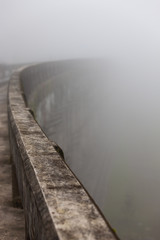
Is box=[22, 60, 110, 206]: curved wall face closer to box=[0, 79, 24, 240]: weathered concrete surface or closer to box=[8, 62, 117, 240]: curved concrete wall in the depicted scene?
box=[0, 79, 24, 240]: weathered concrete surface

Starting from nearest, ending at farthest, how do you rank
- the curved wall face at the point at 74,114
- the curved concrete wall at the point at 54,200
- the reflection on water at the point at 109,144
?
the curved concrete wall at the point at 54,200 < the curved wall face at the point at 74,114 < the reflection on water at the point at 109,144

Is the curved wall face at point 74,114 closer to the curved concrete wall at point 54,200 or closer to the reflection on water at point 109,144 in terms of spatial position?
the reflection on water at point 109,144

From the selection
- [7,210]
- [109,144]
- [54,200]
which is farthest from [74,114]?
[54,200]

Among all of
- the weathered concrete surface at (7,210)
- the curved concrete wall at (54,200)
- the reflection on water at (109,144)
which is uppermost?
the curved concrete wall at (54,200)

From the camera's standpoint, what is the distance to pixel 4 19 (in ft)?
218

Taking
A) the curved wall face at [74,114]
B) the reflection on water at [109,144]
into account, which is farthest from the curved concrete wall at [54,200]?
the reflection on water at [109,144]

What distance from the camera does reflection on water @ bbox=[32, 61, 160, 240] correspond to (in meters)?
17.0

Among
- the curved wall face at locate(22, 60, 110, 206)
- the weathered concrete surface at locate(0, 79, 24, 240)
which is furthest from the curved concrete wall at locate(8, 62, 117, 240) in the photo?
the curved wall face at locate(22, 60, 110, 206)

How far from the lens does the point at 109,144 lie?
94.9ft

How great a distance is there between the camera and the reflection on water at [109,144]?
17.0 m

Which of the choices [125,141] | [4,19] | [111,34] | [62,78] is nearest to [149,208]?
[62,78]

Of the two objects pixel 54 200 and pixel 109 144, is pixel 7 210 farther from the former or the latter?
pixel 109 144

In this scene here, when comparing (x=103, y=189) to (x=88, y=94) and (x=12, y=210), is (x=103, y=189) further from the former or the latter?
(x=12, y=210)

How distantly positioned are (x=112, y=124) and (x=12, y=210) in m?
30.5
